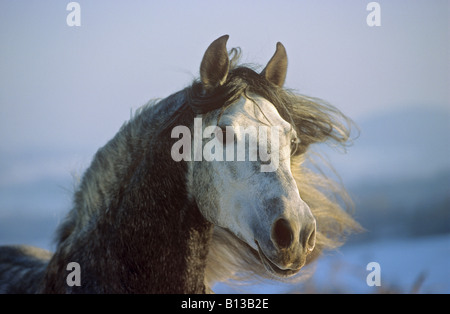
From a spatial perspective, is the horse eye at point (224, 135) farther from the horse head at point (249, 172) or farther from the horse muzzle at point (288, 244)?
the horse muzzle at point (288, 244)

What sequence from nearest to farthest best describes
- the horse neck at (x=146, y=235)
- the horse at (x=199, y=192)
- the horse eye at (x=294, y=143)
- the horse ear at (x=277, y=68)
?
the horse at (x=199, y=192) < the horse neck at (x=146, y=235) < the horse eye at (x=294, y=143) < the horse ear at (x=277, y=68)

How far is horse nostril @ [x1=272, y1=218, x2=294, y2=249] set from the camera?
1.87m

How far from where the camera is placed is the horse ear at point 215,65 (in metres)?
2.19

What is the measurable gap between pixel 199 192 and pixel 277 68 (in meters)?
0.76

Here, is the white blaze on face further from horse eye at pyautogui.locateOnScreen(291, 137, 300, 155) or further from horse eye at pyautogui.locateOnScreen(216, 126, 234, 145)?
horse eye at pyautogui.locateOnScreen(291, 137, 300, 155)

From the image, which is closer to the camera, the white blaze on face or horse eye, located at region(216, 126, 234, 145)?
the white blaze on face

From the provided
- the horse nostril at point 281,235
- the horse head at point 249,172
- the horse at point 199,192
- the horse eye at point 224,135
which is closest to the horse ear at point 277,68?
the horse at point 199,192

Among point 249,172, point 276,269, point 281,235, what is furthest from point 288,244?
point 249,172

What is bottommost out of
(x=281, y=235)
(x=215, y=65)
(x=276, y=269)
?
(x=276, y=269)

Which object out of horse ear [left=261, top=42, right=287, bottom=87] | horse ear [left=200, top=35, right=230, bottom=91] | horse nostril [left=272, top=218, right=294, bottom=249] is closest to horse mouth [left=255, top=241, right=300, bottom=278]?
horse nostril [left=272, top=218, right=294, bottom=249]

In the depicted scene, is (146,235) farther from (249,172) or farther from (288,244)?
(288,244)

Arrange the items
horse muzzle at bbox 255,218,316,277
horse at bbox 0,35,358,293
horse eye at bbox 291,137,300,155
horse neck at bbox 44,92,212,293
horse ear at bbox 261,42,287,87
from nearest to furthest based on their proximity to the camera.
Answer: horse muzzle at bbox 255,218,316,277 < horse at bbox 0,35,358,293 < horse neck at bbox 44,92,212,293 < horse eye at bbox 291,137,300,155 < horse ear at bbox 261,42,287,87

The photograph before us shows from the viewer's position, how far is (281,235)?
190 centimetres

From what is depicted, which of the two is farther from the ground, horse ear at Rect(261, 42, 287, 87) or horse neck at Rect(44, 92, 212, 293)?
horse ear at Rect(261, 42, 287, 87)
